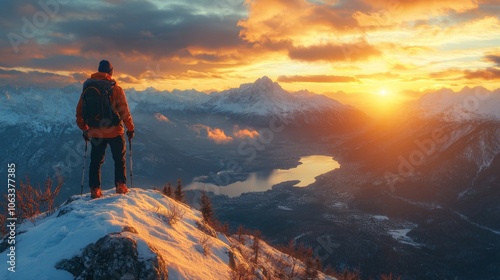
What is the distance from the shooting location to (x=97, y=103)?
44.9 feet

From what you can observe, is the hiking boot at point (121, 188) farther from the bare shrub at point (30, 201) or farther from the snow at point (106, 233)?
the bare shrub at point (30, 201)

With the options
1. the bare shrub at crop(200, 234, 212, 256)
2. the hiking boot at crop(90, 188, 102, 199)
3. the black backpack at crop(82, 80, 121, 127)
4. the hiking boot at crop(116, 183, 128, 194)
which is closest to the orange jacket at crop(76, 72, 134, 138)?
the black backpack at crop(82, 80, 121, 127)

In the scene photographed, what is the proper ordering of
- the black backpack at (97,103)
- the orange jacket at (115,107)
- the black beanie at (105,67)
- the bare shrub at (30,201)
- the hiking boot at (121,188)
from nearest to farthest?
1. the black backpack at (97,103)
2. the orange jacket at (115,107)
3. the black beanie at (105,67)
4. the bare shrub at (30,201)
5. the hiking boot at (121,188)

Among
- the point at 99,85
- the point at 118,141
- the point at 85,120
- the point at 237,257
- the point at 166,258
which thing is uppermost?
the point at 99,85

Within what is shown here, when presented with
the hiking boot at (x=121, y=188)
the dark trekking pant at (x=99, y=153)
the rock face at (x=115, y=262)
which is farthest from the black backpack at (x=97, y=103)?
the rock face at (x=115, y=262)

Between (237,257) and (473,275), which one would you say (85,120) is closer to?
(237,257)

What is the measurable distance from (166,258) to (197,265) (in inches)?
62.7

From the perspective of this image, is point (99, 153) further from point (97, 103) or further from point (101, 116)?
point (97, 103)

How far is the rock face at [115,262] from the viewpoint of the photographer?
31.0ft

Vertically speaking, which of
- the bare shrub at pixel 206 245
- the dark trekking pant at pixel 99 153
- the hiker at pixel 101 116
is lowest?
the bare shrub at pixel 206 245

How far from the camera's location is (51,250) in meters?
9.99

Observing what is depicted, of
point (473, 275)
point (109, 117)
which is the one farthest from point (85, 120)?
point (473, 275)

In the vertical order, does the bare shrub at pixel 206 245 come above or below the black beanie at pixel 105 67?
below

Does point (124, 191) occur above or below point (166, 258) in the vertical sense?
above
